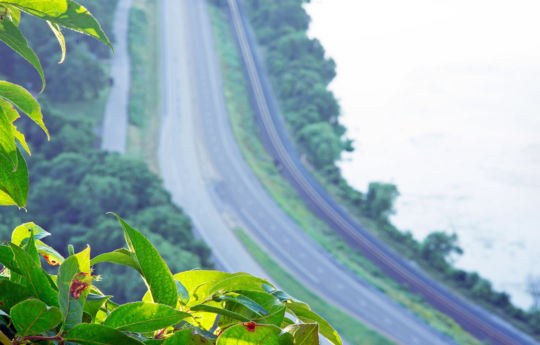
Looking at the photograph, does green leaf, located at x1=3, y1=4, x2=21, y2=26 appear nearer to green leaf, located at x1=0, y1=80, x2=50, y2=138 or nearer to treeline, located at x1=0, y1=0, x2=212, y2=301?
green leaf, located at x1=0, y1=80, x2=50, y2=138

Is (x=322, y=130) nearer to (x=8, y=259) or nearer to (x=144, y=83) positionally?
(x=144, y=83)

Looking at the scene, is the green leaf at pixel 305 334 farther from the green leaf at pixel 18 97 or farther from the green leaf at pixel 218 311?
the green leaf at pixel 18 97

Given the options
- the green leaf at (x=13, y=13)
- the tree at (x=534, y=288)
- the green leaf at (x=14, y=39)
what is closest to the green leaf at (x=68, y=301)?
the green leaf at (x=14, y=39)

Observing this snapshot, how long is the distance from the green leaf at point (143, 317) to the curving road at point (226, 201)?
Answer: 54.6ft

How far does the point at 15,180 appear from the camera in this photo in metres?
0.90

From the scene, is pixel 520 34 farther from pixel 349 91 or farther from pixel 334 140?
pixel 334 140

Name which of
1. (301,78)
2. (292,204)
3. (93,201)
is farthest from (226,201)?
(301,78)

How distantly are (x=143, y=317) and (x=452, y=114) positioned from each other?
95.4 ft

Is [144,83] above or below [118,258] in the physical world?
above

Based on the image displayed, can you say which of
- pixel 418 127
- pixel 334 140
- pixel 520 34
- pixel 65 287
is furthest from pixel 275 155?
pixel 65 287

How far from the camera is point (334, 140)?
24.6m

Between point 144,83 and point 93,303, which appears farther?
point 144,83

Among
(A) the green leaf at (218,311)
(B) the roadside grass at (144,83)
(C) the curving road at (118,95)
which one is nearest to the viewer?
(A) the green leaf at (218,311)

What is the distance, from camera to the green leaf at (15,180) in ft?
2.93
